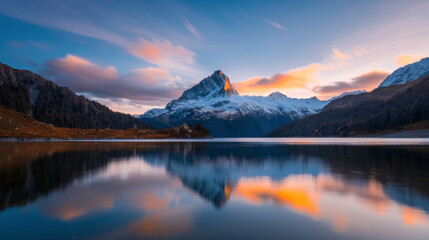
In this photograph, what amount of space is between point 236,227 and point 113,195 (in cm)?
1190

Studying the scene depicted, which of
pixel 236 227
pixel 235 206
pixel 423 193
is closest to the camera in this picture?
pixel 236 227

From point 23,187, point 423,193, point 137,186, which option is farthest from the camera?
point 137,186

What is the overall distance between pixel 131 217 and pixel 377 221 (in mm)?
13920

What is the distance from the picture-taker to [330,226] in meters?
13.4

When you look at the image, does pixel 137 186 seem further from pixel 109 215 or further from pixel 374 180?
pixel 374 180

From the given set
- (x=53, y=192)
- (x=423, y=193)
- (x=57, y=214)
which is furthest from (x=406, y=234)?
(x=53, y=192)

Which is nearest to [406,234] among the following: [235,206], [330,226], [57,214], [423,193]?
[330,226]

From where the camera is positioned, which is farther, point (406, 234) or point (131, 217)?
point (131, 217)

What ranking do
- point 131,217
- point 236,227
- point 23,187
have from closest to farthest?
1. point 236,227
2. point 131,217
3. point 23,187

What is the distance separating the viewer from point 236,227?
43.5ft

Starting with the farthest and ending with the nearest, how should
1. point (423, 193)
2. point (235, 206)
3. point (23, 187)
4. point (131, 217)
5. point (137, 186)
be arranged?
point (137, 186) → point (23, 187) → point (423, 193) → point (235, 206) → point (131, 217)

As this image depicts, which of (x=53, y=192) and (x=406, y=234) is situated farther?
(x=53, y=192)

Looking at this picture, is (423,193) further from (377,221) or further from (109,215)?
(109,215)

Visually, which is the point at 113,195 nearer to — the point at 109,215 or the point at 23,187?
the point at 109,215
